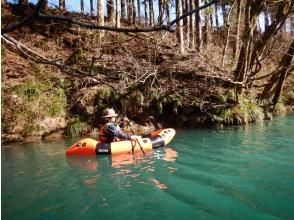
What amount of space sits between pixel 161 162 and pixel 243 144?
9.37ft

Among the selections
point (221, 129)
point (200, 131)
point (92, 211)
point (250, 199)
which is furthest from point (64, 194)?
point (221, 129)

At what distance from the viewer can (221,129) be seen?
1102 centimetres

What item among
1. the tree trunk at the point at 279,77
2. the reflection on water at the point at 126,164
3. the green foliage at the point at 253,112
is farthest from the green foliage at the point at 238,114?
the reflection on water at the point at 126,164

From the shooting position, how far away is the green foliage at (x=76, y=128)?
10.3m

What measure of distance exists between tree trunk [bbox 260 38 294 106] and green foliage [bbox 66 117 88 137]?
8.04 metres

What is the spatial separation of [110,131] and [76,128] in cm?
311

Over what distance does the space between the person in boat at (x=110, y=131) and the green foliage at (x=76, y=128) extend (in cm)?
278

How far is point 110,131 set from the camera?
25.2 feet

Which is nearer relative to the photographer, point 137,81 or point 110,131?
point 110,131

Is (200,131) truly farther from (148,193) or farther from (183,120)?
(148,193)

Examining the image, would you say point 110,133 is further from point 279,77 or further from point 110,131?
point 279,77

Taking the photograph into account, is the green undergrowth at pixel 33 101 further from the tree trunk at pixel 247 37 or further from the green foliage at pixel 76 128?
the tree trunk at pixel 247 37

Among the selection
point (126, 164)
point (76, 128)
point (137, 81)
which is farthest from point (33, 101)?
point (126, 164)

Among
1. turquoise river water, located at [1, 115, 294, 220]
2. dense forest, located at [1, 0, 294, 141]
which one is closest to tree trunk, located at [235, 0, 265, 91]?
dense forest, located at [1, 0, 294, 141]
